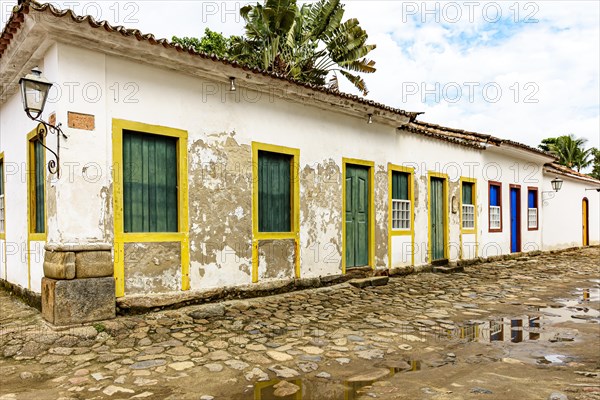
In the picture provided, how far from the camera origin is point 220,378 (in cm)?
376

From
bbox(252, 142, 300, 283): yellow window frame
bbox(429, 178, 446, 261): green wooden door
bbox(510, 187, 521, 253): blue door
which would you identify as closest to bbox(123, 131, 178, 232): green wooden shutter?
bbox(252, 142, 300, 283): yellow window frame

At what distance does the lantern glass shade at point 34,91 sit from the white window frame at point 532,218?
51.7 feet

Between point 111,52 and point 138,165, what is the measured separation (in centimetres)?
145

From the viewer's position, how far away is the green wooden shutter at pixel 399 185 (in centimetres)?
1016

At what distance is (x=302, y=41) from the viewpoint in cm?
1464

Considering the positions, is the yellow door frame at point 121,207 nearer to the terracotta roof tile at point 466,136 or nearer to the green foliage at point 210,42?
the terracotta roof tile at point 466,136

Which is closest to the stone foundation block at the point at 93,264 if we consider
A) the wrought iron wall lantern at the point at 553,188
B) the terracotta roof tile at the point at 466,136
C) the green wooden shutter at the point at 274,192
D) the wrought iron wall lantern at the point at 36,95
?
the wrought iron wall lantern at the point at 36,95

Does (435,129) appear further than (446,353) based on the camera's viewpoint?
Yes

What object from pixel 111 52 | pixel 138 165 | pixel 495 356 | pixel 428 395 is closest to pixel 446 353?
pixel 495 356

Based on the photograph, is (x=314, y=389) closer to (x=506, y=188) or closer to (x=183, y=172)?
(x=183, y=172)

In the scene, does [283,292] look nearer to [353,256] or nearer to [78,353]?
[353,256]

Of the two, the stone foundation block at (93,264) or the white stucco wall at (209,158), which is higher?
the white stucco wall at (209,158)

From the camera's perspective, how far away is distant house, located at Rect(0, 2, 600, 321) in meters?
5.23

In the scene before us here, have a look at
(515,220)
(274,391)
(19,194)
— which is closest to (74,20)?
(19,194)
